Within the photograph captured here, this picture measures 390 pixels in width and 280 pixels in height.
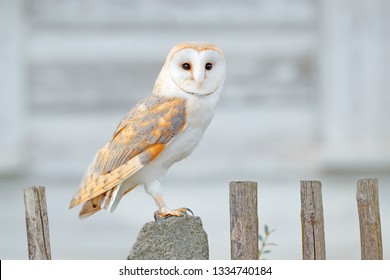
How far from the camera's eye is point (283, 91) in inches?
210

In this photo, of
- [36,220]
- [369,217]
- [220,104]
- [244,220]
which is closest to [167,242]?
[244,220]

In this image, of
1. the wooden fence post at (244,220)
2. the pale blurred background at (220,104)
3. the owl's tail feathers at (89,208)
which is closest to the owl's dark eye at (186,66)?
the wooden fence post at (244,220)

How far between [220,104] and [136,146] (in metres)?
2.68

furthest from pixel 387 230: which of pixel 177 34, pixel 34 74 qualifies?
pixel 34 74

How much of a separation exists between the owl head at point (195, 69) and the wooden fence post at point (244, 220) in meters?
0.23

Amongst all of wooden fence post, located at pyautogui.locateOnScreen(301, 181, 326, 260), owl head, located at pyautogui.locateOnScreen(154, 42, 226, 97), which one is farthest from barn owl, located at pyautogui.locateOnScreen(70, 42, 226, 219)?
wooden fence post, located at pyautogui.locateOnScreen(301, 181, 326, 260)

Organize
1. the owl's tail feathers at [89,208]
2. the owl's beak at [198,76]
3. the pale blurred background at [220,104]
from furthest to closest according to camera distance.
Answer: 1. the pale blurred background at [220,104]
2. the owl's tail feathers at [89,208]
3. the owl's beak at [198,76]

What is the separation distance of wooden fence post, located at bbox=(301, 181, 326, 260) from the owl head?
0.31 metres

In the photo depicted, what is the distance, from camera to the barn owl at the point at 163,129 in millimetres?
2590

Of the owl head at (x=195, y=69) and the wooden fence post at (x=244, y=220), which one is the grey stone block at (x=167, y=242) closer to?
the wooden fence post at (x=244, y=220)

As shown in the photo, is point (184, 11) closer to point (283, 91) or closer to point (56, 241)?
point (283, 91)

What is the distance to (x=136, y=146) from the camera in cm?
261

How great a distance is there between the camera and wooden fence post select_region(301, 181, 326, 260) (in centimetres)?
260

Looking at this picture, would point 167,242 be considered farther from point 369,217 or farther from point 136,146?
point 369,217
